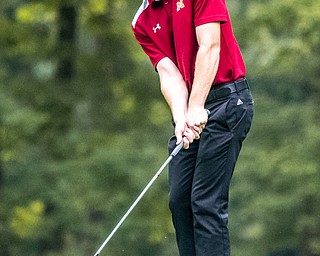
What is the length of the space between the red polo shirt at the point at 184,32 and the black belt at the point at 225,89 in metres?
0.03

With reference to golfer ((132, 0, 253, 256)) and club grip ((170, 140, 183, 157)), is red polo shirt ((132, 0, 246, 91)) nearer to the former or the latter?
golfer ((132, 0, 253, 256))

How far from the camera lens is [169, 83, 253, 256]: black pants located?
5.38 metres

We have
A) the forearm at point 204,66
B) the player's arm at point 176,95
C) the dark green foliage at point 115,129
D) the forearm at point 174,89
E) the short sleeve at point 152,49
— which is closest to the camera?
the forearm at point 204,66

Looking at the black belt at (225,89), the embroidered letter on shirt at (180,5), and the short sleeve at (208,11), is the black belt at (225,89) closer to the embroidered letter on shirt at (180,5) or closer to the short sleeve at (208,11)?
the short sleeve at (208,11)

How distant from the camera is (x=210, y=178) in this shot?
5422 mm

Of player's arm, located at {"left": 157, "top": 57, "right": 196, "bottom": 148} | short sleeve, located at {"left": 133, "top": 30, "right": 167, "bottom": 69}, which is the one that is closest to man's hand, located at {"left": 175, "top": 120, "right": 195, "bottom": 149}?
player's arm, located at {"left": 157, "top": 57, "right": 196, "bottom": 148}

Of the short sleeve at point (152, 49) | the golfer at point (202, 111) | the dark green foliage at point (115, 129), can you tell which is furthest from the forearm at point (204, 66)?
the dark green foliage at point (115, 129)

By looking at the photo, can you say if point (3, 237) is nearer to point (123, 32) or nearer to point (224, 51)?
point (123, 32)

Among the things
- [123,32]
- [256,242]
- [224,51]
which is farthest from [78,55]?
[224,51]

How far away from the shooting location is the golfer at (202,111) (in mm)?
5375

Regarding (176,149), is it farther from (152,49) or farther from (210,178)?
(152,49)

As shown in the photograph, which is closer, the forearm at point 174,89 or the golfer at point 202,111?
the golfer at point 202,111

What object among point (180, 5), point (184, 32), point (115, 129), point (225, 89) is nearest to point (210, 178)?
point (225, 89)

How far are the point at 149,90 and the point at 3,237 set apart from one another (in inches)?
152
